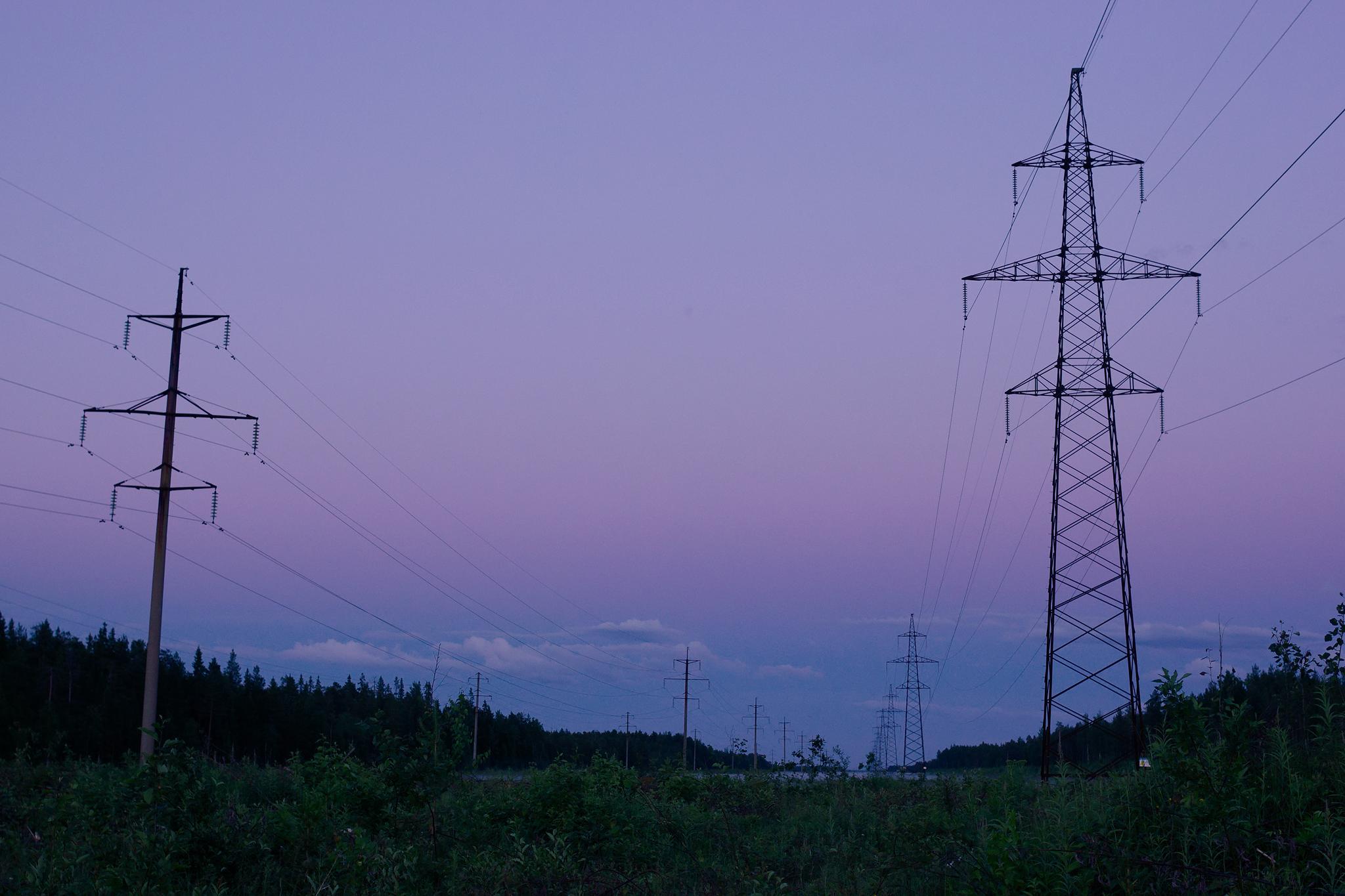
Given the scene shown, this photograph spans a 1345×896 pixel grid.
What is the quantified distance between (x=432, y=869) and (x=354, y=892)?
9.17ft

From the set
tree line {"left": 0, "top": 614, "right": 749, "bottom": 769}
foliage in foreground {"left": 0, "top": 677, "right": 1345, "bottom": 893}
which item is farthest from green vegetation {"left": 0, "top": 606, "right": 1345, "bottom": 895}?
tree line {"left": 0, "top": 614, "right": 749, "bottom": 769}

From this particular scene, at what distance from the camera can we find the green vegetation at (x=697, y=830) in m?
9.80

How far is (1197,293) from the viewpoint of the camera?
98.2ft

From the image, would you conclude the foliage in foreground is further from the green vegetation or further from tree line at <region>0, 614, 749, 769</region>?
tree line at <region>0, 614, 749, 769</region>

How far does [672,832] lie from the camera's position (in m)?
18.5

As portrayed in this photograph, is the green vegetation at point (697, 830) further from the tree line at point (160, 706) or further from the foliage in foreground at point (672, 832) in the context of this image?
the tree line at point (160, 706)

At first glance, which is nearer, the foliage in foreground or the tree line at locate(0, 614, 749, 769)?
the foliage in foreground

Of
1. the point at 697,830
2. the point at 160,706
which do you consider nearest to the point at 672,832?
the point at 697,830

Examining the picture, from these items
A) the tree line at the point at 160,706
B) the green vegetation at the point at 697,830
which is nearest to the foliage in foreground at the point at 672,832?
the green vegetation at the point at 697,830

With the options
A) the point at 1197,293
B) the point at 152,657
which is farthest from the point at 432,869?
the point at 1197,293

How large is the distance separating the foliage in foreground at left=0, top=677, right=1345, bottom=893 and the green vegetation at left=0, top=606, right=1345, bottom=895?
0.12 feet

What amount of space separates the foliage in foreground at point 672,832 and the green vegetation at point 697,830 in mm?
35

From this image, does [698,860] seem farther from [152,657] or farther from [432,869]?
[152,657]

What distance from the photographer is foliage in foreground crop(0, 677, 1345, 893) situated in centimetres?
977
